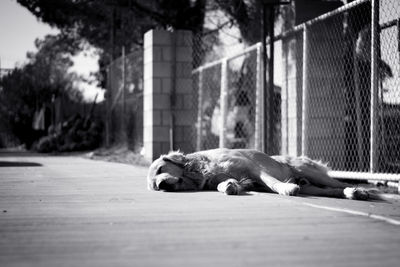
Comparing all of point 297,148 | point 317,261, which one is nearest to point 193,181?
point 297,148

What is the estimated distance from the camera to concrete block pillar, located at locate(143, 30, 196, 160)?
10695 millimetres

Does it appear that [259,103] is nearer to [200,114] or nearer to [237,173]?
[200,114]

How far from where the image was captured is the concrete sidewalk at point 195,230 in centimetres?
249

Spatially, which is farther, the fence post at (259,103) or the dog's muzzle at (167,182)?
the fence post at (259,103)

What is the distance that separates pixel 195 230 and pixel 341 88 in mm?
4292

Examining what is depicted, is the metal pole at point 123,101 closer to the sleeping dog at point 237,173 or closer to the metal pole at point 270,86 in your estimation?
the metal pole at point 270,86

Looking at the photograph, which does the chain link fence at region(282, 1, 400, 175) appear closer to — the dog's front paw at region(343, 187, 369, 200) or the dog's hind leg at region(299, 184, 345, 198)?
the dog's hind leg at region(299, 184, 345, 198)

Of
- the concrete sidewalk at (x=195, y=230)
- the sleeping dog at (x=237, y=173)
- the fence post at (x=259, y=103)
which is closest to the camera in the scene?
the concrete sidewalk at (x=195, y=230)

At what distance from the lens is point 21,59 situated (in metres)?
31.4

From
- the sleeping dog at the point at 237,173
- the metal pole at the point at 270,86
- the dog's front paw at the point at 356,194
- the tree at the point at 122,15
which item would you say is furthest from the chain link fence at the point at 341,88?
the tree at the point at 122,15

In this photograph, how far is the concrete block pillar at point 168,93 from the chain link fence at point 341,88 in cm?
205

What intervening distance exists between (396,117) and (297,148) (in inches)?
72.1

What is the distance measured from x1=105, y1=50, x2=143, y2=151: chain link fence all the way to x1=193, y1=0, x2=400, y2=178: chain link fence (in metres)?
4.10

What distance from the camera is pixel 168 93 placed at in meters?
10.8
